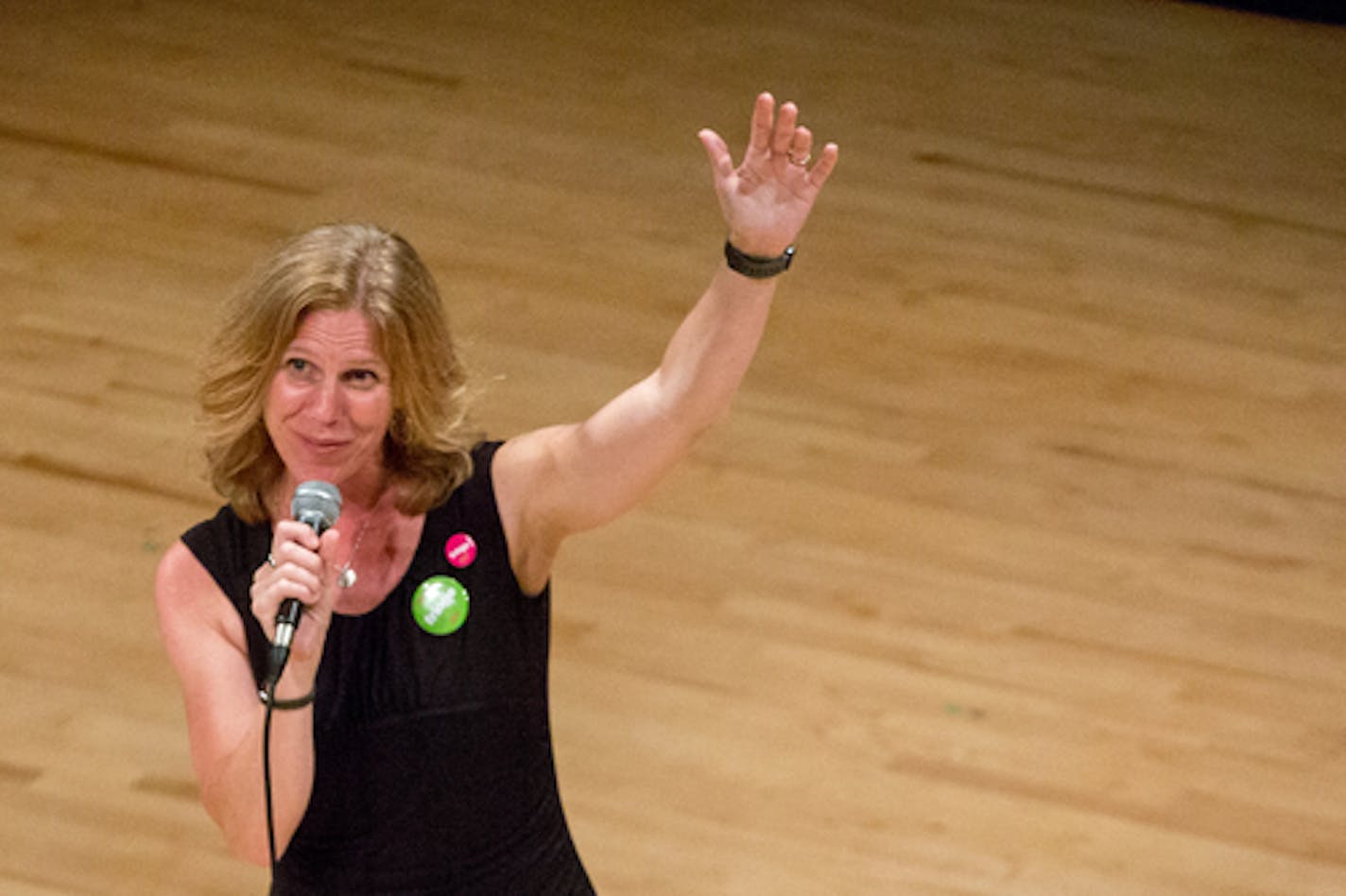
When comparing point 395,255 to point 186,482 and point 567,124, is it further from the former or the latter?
point 567,124

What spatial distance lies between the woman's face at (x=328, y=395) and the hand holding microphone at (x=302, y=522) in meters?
0.14

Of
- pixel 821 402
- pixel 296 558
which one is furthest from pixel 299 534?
pixel 821 402

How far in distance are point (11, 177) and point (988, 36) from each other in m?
1.95

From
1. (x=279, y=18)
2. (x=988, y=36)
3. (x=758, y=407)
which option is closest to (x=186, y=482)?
(x=758, y=407)

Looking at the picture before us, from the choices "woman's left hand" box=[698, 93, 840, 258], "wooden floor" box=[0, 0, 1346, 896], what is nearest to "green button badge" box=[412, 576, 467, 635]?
"woman's left hand" box=[698, 93, 840, 258]

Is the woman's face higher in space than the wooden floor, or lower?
higher

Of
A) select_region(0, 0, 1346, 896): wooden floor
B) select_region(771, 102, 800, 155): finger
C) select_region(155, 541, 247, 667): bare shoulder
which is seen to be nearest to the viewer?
select_region(771, 102, 800, 155): finger

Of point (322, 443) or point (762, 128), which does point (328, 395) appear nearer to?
point (322, 443)

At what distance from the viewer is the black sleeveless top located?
4.90ft

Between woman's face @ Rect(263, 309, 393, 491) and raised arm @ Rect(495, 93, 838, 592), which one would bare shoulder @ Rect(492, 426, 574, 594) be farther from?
woman's face @ Rect(263, 309, 393, 491)

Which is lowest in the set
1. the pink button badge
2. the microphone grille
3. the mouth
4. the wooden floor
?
the wooden floor

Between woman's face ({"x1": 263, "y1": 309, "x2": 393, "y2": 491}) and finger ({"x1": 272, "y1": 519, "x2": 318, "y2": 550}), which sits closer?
finger ({"x1": 272, "y1": 519, "x2": 318, "y2": 550})

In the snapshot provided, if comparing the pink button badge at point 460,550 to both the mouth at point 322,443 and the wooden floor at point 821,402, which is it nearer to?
the mouth at point 322,443

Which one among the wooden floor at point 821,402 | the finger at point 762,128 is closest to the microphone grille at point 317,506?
the finger at point 762,128
